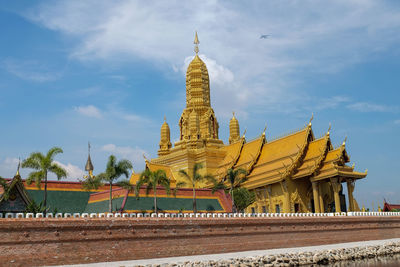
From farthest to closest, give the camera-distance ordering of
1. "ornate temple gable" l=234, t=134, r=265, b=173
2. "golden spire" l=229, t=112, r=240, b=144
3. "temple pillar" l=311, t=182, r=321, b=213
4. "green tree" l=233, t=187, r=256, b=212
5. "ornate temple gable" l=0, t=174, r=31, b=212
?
"golden spire" l=229, t=112, r=240, b=144 → "ornate temple gable" l=234, t=134, r=265, b=173 → "temple pillar" l=311, t=182, r=321, b=213 → "green tree" l=233, t=187, r=256, b=212 → "ornate temple gable" l=0, t=174, r=31, b=212

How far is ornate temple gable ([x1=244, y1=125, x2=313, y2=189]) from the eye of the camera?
44.7 metres

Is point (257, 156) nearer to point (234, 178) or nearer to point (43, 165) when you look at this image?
point (234, 178)

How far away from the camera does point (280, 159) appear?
46.9 metres

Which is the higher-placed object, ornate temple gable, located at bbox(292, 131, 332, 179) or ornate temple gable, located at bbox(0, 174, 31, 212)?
ornate temple gable, located at bbox(292, 131, 332, 179)

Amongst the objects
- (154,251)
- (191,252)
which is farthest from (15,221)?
(191,252)

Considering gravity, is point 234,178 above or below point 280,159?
below

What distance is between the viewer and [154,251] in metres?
25.6

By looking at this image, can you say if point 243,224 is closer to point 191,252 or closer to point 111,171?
point 191,252

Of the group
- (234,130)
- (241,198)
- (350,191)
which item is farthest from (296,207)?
(234,130)

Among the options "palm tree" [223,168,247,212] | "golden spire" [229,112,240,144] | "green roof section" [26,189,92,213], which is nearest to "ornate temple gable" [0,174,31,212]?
"green roof section" [26,189,92,213]

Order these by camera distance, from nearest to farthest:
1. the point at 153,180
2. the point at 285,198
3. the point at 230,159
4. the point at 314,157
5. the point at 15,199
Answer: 1. the point at 15,199
2. the point at 153,180
3. the point at 285,198
4. the point at 314,157
5. the point at 230,159

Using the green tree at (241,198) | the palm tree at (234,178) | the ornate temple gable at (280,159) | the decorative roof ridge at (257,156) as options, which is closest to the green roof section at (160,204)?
the palm tree at (234,178)

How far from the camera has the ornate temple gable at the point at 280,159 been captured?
147 ft

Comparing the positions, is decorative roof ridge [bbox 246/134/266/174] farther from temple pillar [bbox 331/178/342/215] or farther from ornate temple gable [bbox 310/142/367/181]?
temple pillar [bbox 331/178/342/215]
